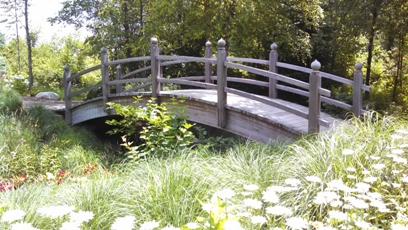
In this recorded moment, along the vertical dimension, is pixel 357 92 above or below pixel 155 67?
below

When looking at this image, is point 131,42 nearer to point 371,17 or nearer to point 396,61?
point 371,17

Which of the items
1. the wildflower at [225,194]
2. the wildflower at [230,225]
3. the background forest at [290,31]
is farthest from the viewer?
the background forest at [290,31]

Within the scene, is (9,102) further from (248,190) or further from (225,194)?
(225,194)

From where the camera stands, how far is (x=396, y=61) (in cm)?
1148

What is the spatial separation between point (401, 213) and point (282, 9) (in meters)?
9.27

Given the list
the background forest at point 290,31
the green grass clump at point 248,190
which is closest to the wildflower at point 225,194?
the green grass clump at point 248,190

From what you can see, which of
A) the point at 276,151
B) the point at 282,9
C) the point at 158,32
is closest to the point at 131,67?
the point at 158,32

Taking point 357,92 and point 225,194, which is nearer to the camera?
point 225,194

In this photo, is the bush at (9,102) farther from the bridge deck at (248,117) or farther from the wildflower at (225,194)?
the wildflower at (225,194)

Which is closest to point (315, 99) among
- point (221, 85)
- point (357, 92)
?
point (357, 92)

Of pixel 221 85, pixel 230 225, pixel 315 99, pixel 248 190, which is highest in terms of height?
pixel 221 85

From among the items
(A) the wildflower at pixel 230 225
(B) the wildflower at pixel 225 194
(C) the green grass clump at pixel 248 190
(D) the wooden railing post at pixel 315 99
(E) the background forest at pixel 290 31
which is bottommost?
(C) the green grass clump at pixel 248 190

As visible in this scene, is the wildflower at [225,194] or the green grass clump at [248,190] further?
the green grass clump at [248,190]

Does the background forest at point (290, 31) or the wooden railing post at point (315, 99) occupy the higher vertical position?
the background forest at point (290, 31)
